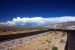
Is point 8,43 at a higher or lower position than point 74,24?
lower

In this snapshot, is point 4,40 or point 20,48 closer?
point 4,40

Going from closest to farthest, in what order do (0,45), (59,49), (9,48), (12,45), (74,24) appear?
(74,24)
(59,49)
(0,45)
(9,48)
(12,45)

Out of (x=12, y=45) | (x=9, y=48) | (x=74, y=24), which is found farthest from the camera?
(x=12, y=45)

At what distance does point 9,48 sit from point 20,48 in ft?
4.34

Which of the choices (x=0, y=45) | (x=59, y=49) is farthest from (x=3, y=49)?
(x=59, y=49)

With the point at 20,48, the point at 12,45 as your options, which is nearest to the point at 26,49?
the point at 20,48

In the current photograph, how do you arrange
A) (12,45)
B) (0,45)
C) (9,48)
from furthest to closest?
1. (12,45)
2. (9,48)
3. (0,45)

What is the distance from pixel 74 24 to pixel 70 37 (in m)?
0.93

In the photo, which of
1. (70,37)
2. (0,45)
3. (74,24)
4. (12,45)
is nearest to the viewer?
(74,24)

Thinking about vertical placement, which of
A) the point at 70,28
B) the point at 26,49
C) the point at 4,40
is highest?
the point at 70,28

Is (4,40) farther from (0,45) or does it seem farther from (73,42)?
(73,42)

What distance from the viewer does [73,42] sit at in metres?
6.64

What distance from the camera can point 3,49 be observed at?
1678 centimetres

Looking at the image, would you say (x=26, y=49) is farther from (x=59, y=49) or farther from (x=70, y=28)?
(x=70, y=28)
